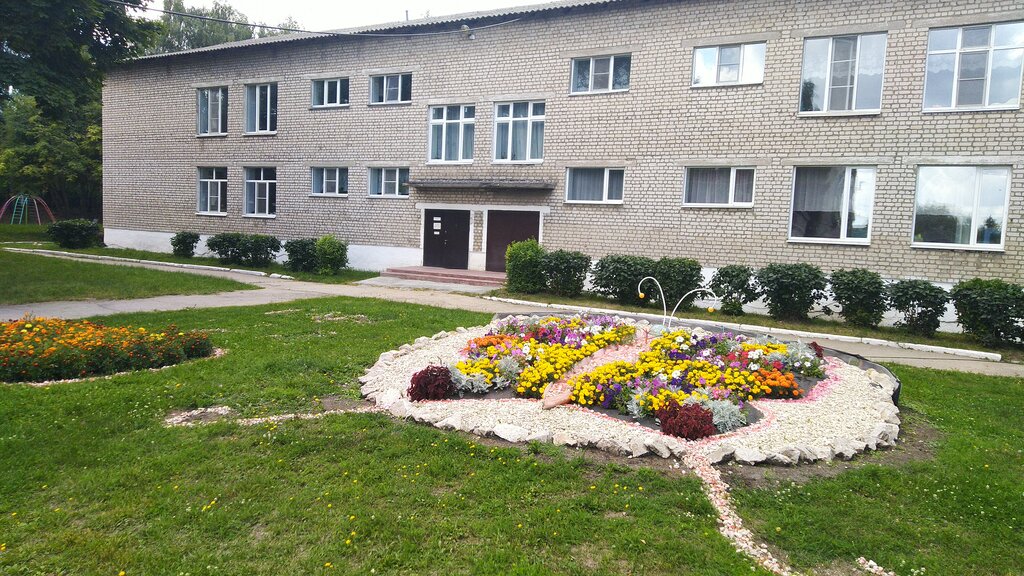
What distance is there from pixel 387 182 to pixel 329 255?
3774mm

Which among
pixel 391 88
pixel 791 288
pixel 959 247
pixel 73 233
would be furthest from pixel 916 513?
pixel 73 233

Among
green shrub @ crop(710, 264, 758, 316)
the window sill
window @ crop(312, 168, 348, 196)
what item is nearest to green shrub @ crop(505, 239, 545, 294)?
green shrub @ crop(710, 264, 758, 316)

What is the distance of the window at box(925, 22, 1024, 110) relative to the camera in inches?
588

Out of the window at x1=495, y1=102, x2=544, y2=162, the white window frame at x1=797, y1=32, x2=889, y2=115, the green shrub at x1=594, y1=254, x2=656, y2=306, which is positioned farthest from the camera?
the window at x1=495, y1=102, x2=544, y2=162

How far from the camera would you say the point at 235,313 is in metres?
12.6

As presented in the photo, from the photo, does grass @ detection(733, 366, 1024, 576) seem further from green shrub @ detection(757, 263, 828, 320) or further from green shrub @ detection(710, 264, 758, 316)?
green shrub @ detection(710, 264, 758, 316)

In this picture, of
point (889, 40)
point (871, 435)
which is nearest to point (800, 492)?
point (871, 435)

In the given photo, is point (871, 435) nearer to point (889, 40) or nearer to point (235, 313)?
point (235, 313)

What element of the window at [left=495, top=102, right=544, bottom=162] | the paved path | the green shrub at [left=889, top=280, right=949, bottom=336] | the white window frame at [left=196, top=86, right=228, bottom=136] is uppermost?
the white window frame at [left=196, top=86, right=228, bottom=136]

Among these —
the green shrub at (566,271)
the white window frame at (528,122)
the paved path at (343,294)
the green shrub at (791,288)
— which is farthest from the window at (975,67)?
the white window frame at (528,122)

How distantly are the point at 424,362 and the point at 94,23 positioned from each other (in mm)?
15768

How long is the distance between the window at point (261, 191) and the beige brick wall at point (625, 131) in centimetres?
39

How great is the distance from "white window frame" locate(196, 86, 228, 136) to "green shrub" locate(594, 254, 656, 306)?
1888 cm

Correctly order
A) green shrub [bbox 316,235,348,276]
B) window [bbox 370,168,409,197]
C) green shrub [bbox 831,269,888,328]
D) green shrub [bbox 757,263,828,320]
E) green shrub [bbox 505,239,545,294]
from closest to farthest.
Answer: green shrub [bbox 831,269,888,328] < green shrub [bbox 757,263,828,320] < green shrub [bbox 505,239,545,294] < green shrub [bbox 316,235,348,276] < window [bbox 370,168,409,197]
